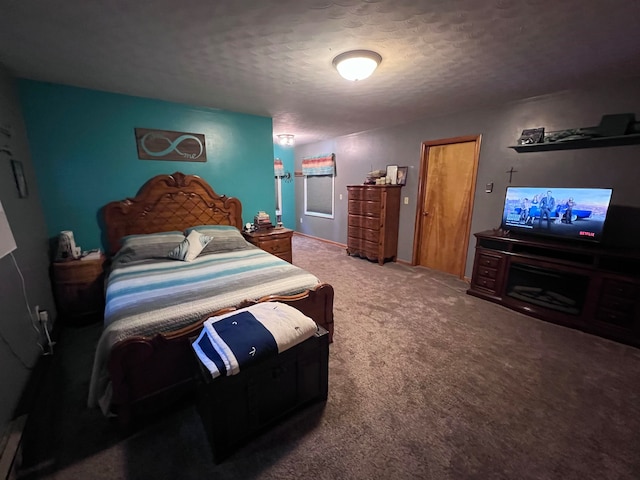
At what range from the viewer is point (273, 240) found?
12.1 feet

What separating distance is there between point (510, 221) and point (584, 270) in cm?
80

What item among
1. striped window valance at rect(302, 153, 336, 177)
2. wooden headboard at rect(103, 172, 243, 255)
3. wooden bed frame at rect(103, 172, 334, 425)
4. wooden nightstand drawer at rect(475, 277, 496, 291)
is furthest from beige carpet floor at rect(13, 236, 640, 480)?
striped window valance at rect(302, 153, 336, 177)

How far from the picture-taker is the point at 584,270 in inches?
97.9

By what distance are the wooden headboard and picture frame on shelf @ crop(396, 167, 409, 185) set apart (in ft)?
8.89

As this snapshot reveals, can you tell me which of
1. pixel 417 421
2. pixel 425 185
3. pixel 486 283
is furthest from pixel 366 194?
pixel 417 421

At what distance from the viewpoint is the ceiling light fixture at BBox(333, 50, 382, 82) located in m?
1.95

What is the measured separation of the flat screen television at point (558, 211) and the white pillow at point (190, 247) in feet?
11.4

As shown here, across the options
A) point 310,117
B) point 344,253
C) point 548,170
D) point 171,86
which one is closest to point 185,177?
point 171,86

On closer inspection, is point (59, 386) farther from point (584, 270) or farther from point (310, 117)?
point (584, 270)

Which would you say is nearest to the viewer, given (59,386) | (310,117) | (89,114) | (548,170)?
(59,386)

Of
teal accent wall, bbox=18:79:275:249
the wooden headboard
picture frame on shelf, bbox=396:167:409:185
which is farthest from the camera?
picture frame on shelf, bbox=396:167:409:185

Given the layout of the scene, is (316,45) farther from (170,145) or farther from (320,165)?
(320,165)

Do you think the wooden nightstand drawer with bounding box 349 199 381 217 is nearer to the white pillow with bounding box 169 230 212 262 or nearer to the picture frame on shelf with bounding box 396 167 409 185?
the picture frame on shelf with bounding box 396 167 409 185

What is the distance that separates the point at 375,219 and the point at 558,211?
2.34m
